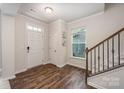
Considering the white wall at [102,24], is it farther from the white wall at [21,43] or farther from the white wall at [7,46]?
the white wall at [7,46]

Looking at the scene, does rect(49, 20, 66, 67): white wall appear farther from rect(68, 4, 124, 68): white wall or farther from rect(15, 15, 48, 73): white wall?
rect(15, 15, 48, 73): white wall

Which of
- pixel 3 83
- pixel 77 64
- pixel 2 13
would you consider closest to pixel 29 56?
pixel 3 83

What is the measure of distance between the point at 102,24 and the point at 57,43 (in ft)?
6.97

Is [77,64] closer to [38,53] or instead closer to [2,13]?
[38,53]

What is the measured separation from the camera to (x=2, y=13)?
2.60 m

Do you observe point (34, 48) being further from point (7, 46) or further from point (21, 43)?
point (7, 46)

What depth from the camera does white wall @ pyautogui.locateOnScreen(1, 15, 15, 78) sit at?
8.79 feet

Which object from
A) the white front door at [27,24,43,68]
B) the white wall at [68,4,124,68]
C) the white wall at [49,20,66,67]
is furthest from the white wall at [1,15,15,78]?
the white wall at [68,4,124,68]

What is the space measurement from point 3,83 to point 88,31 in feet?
11.5

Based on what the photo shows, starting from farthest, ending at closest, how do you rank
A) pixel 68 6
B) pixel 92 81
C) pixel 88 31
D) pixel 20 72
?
pixel 88 31
pixel 20 72
pixel 68 6
pixel 92 81

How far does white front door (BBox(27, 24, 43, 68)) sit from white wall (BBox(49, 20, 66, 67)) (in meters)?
0.56

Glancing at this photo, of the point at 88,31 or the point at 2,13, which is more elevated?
the point at 2,13

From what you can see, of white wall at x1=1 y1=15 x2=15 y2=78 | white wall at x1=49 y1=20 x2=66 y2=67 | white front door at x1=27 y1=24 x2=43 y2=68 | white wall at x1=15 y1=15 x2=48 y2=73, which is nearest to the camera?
white wall at x1=1 y1=15 x2=15 y2=78

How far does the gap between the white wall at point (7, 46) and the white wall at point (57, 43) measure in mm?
2027
